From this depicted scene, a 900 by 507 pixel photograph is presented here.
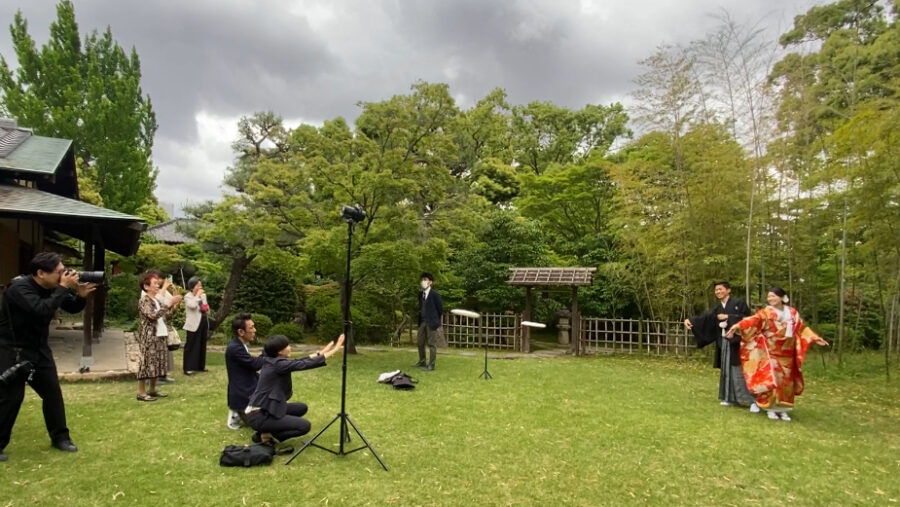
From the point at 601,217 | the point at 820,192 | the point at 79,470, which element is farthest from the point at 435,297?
the point at 601,217

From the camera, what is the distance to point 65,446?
362 centimetres

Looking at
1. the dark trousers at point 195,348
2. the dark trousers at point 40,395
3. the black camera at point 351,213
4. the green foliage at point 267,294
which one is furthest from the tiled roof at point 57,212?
the green foliage at point 267,294

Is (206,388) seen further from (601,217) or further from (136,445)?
(601,217)

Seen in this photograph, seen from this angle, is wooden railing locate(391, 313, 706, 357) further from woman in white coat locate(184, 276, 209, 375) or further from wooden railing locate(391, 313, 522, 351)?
woman in white coat locate(184, 276, 209, 375)

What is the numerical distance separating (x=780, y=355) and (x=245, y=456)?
5.25 metres

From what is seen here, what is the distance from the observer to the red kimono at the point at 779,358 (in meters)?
5.31

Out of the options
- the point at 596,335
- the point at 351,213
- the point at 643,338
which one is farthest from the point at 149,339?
the point at 643,338

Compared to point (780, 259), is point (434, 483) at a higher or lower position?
lower

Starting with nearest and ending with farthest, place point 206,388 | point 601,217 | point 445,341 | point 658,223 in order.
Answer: point 206,388, point 658,223, point 445,341, point 601,217

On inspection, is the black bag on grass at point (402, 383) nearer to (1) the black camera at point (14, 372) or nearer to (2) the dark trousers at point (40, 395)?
(2) the dark trousers at point (40, 395)

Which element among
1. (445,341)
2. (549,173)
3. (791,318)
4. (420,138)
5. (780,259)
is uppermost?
(549,173)

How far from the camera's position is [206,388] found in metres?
6.03

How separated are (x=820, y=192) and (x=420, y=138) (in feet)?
20.6

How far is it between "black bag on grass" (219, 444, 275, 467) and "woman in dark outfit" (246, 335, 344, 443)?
0.19 metres
